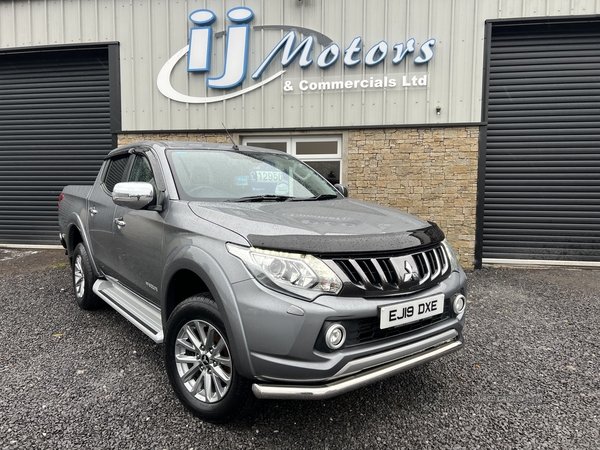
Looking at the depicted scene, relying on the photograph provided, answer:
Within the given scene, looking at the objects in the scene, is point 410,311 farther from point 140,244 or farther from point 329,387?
Answer: point 140,244

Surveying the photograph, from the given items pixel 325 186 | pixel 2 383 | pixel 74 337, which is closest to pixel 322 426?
pixel 325 186

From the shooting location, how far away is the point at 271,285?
6.27 feet

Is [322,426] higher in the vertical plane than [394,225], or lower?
lower

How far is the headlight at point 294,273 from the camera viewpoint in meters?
1.91

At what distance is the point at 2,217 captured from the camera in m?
8.30

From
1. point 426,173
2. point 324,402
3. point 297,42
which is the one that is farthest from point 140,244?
point 297,42

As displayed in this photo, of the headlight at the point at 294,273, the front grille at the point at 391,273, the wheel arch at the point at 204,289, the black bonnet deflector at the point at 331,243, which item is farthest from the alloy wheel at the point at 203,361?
the front grille at the point at 391,273

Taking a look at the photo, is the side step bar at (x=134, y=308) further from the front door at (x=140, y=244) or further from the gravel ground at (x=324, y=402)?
the gravel ground at (x=324, y=402)

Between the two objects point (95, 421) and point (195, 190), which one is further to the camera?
point (195, 190)

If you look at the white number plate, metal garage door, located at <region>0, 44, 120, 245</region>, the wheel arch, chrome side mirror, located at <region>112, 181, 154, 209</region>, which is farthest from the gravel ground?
metal garage door, located at <region>0, 44, 120, 245</region>

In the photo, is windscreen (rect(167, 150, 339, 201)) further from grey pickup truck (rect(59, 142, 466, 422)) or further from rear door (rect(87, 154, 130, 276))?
rear door (rect(87, 154, 130, 276))

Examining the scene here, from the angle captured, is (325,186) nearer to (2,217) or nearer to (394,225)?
(394,225)

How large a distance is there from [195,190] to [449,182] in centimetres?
500

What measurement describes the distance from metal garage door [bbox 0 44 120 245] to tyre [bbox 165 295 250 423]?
656cm
